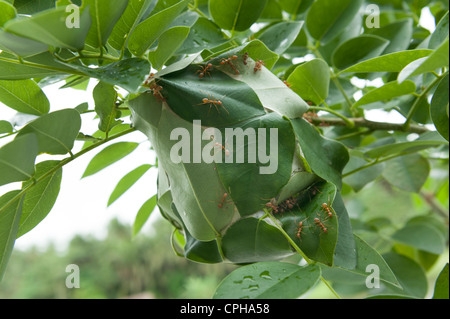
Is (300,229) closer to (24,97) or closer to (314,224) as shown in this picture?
(314,224)

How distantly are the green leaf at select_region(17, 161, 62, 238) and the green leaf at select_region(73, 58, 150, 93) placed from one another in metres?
0.07

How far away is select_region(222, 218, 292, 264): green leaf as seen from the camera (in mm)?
188

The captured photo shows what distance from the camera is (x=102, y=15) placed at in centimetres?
17

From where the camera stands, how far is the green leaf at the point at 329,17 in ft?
0.97

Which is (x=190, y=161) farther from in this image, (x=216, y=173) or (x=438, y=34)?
(x=438, y=34)

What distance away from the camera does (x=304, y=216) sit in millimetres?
184

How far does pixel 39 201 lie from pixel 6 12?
10 centimetres

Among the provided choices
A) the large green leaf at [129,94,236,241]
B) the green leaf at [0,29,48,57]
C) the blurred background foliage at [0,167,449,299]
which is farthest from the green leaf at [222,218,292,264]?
the blurred background foliage at [0,167,449,299]

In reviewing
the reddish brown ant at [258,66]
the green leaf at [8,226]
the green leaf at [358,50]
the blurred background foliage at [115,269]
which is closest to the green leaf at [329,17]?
the green leaf at [358,50]

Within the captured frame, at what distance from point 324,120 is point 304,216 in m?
0.11

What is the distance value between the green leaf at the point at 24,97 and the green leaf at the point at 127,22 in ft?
0.17

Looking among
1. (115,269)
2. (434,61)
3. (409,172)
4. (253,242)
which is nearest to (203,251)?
(253,242)

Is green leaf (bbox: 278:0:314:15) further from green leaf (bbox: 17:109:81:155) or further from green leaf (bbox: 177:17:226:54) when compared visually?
green leaf (bbox: 17:109:81:155)

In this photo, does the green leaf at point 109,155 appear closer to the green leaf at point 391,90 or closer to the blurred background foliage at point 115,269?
the green leaf at point 391,90
